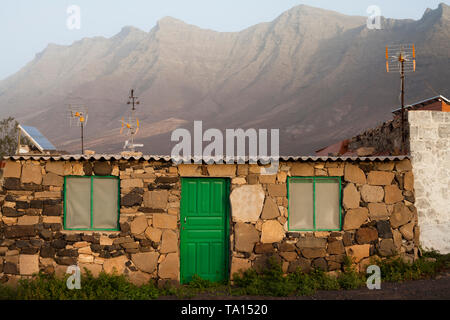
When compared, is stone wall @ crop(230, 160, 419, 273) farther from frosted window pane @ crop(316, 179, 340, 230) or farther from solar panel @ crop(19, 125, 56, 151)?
solar panel @ crop(19, 125, 56, 151)

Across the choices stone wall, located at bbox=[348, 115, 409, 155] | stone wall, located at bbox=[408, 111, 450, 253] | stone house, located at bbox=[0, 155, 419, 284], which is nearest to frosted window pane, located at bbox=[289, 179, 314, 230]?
stone house, located at bbox=[0, 155, 419, 284]

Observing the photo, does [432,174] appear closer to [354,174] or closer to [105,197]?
[354,174]

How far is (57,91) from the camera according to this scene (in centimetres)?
9381

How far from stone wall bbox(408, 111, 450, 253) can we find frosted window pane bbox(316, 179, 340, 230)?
2841 millimetres

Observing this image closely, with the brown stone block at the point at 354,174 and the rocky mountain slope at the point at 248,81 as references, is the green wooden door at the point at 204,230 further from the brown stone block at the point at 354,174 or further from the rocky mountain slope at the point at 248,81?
the rocky mountain slope at the point at 248,81

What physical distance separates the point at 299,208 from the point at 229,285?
208 cm

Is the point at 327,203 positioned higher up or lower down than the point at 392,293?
higher up

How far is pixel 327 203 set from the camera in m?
8.10

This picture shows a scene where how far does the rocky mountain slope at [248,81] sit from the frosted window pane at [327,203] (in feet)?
123

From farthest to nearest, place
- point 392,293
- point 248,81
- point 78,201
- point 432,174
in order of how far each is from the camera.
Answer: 1. point 248,81
2. point 432,174
3. point 78,201
4. point 392,293

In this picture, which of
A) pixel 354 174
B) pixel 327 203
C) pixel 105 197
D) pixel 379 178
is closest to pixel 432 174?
pixel 379 178

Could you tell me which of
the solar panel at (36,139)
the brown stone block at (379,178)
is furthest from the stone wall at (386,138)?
the solar panel at (36,139)

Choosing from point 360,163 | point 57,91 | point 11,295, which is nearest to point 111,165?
point 11,295
